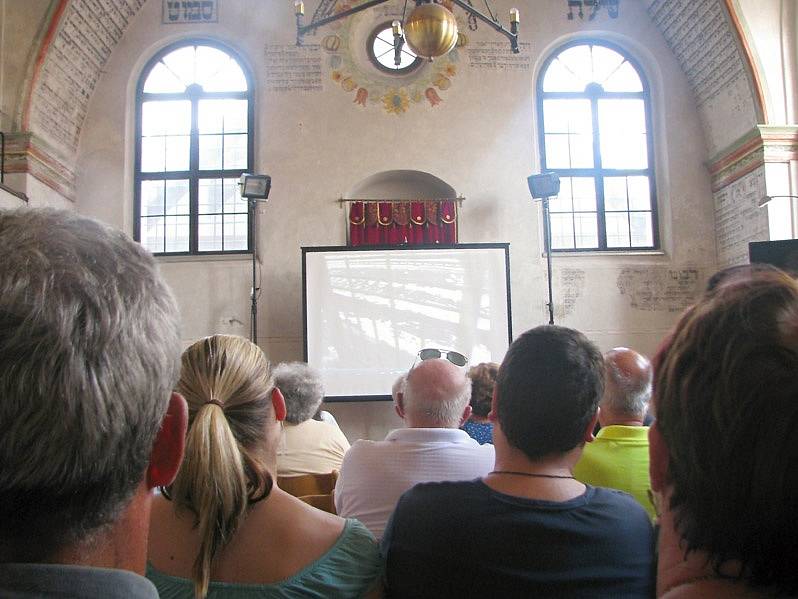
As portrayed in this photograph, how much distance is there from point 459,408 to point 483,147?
668 centimetres

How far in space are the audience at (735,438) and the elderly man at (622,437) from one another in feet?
3.77

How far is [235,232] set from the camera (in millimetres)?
8508

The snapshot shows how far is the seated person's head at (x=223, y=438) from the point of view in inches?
53.2

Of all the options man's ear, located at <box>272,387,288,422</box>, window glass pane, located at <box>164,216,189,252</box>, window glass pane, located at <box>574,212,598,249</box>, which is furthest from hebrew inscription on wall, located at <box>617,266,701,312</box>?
man's ear, located at <box>272,387,288,422</box>

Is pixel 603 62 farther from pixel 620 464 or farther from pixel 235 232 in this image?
pixel 620 464

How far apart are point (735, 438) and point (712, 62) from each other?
883cm

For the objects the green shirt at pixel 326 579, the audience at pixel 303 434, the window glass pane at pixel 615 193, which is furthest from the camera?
the window glass pane at pixel 615 193

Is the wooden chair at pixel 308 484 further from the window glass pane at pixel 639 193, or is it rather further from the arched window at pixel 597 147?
the window glass pane at pixel 639 193

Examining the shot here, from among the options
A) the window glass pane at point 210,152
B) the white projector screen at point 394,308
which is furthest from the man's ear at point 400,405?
the window glass pane at point 210,152

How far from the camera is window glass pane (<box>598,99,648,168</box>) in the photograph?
8891mm

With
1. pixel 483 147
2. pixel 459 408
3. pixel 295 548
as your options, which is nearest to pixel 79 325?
pixel 295 548

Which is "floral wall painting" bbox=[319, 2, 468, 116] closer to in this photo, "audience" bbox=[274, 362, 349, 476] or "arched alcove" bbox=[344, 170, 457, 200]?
"arched alcove" bbox=[344, 170, 457, 200]

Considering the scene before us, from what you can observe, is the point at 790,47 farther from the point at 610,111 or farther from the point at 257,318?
the point at 257,318

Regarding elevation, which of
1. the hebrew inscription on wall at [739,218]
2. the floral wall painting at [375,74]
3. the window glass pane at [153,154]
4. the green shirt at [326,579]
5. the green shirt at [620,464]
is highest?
the floral wall painting at [375,74]
